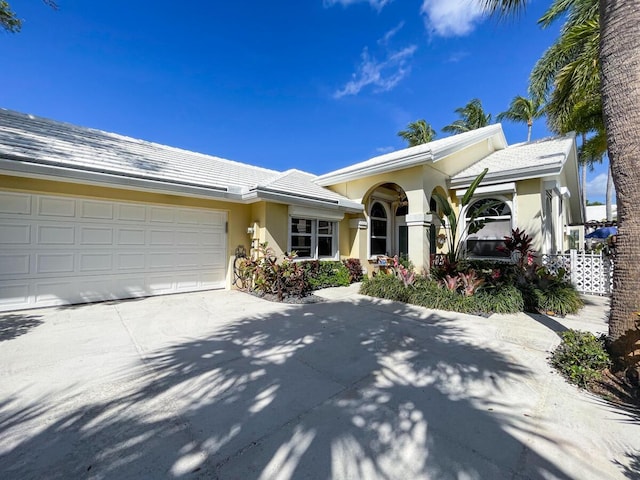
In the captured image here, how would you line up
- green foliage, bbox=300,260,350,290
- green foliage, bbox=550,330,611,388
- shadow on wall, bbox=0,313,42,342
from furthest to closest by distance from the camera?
green foliage, bbox=300,260,350,290
shadow on wall, bbox=0,313,42,342
green foliage, bbox=550,330,611,388

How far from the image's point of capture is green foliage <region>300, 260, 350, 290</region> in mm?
9961

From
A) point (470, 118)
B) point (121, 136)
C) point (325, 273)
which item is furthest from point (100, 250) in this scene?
point (470, 118)

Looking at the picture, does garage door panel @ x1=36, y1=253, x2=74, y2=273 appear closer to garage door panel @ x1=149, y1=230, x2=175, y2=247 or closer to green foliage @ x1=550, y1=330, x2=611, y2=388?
garage door panel @ x1=149, y1=230, x2=175, y2=247

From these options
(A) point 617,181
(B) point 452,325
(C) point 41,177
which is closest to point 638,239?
(A) point 617,181

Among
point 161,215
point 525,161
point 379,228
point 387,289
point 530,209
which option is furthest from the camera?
point 379,228

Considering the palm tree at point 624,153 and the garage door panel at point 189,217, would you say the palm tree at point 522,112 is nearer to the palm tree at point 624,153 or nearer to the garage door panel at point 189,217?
the palm tree at point 624,153

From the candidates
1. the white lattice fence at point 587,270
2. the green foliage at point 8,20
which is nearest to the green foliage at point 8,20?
the green foliage at point 8,20

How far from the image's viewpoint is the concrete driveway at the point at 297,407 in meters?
2.16

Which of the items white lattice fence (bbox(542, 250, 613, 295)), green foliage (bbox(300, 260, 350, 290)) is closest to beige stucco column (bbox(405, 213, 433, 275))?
green foliage (bbox(300, 260, 350, 290))

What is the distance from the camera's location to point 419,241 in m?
9.75

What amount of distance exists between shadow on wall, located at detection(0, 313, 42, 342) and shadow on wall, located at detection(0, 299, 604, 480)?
3116 mm

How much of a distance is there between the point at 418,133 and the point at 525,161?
1996 centimetres

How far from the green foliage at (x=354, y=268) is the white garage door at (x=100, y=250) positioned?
504 cm

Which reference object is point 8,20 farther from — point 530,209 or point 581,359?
point 530,209
